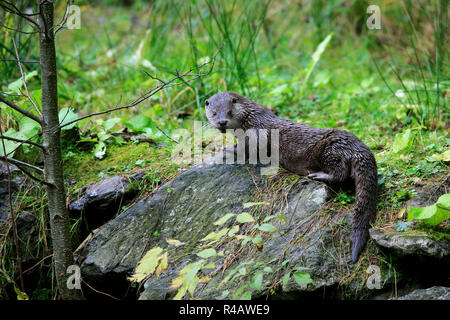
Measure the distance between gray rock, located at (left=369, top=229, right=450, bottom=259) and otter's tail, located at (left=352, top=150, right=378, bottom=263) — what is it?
0.39 ft

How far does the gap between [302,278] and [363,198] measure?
64 cm

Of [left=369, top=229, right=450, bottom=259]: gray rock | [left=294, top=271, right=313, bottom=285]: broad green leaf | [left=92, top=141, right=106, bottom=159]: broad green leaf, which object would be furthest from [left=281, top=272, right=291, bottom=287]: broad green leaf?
[left=92, top=141, right=106, bottom=159]: broad green leaf

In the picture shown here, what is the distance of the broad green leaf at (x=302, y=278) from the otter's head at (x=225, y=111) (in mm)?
1390

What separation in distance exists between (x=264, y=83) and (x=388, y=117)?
4.73 feet

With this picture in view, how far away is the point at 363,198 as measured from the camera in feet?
8.16

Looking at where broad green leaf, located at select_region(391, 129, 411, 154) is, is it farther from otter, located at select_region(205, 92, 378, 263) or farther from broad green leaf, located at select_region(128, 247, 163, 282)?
broad green leaf, located at select_region(128, 247, 163, 282)

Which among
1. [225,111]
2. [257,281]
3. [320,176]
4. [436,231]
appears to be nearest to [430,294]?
[436,231]

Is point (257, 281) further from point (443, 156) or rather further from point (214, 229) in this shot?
point (443, 156)

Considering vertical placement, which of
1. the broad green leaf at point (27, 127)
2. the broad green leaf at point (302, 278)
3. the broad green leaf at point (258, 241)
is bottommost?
the broad green leaf at point (302, 278)

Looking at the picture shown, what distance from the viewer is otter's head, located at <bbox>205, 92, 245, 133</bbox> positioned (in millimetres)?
3248

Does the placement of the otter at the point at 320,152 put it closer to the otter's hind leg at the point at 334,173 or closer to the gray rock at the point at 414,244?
the otter's hind leg at the point at 334,173

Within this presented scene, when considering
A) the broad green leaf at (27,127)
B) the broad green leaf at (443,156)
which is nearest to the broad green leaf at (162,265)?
the broad green leaf at (27,127)

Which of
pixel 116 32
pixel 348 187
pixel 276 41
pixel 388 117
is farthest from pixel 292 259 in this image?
pixel 116 32

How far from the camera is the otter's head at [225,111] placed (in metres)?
3.25
